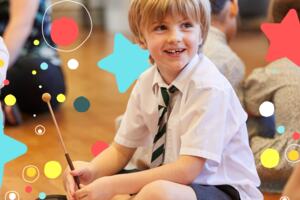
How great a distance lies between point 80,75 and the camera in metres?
2.38

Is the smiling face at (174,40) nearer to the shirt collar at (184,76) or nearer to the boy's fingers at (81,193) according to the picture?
the shirt collar at (184,76)

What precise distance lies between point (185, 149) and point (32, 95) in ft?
3.33

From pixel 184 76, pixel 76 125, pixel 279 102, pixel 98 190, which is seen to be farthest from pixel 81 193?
pixel 76 125

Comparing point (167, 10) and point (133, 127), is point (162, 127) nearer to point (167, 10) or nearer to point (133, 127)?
point (133, 127)

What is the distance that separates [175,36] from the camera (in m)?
0.92

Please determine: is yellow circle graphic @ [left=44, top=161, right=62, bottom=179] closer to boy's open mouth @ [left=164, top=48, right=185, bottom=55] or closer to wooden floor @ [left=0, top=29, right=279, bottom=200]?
wooden floor @ [left=0, top=29, right=279, bottom=200]

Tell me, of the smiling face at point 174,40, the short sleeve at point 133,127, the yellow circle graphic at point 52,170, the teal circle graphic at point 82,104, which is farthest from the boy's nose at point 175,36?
the yellow circle graphic at point 52,170

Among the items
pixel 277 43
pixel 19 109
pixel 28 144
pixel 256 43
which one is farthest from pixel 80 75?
pixel 277 43

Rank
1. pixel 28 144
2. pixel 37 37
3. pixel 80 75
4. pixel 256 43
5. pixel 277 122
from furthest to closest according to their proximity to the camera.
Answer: pixel 256 43 < pixel 80 75 < pixel 37 37 < pixel 28 144 < pixel 277 122

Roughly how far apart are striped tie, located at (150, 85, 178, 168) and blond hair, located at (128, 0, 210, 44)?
11 centimetres

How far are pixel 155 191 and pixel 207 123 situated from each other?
0.44 ft

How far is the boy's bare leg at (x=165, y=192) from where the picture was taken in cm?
87

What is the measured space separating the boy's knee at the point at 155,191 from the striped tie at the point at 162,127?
0.36 ft

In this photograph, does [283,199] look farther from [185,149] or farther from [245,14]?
[245,14]
